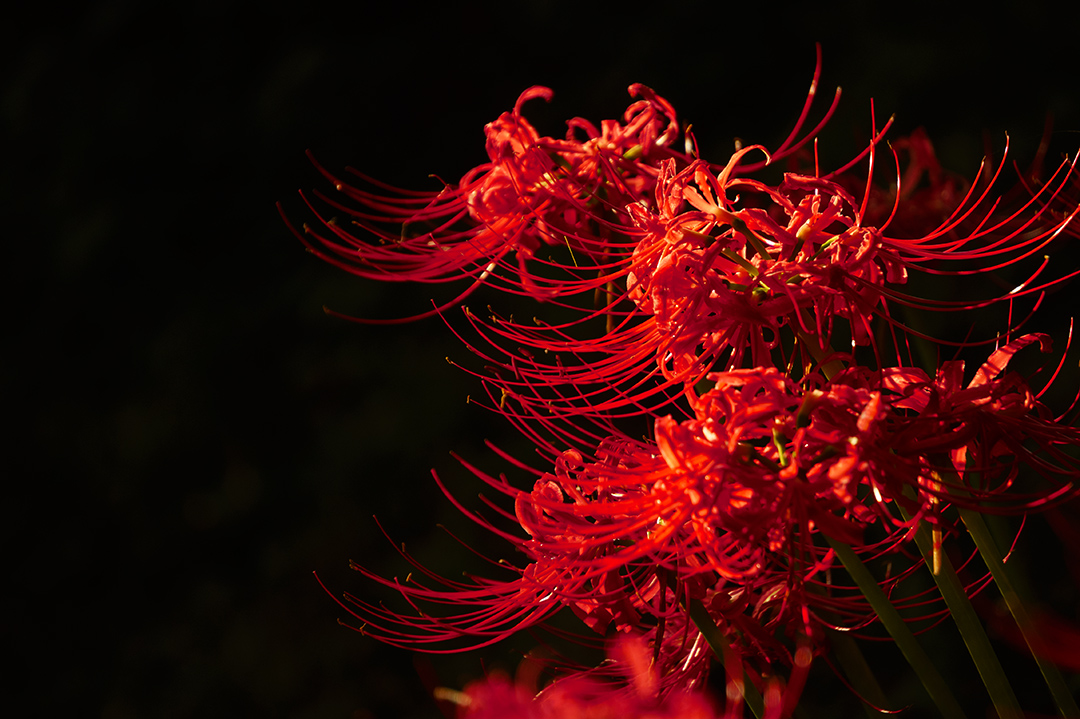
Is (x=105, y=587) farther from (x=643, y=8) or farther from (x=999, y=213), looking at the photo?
(x=999, y=213)

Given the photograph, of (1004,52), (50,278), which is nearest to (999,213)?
(1004,52)

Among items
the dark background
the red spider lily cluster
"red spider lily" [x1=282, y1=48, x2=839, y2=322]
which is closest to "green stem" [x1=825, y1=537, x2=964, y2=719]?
the red spider lily cluster

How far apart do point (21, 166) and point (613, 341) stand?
1204mm

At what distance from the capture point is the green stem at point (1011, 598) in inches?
14.6

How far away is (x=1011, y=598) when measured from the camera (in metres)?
0.38

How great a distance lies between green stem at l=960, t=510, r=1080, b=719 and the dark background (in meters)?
0.74

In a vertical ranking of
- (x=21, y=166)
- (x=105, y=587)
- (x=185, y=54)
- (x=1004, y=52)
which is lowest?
(x=105, y=587)

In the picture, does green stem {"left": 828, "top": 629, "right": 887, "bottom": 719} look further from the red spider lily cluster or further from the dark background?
the dark background

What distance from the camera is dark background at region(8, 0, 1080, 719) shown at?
116 centimetres

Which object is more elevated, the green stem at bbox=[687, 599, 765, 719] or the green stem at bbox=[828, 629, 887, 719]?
the green stem at bbox=[687, 599, 765, 719]

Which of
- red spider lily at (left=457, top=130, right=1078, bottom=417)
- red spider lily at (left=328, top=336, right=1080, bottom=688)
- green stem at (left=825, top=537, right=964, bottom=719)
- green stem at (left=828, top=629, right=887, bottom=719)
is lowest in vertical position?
green stem at (left=828, top=629, right=887, bottom=719)

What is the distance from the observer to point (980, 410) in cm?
35

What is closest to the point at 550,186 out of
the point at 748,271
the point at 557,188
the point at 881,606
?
the point at 557,188

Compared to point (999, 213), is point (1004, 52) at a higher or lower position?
higher
